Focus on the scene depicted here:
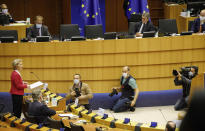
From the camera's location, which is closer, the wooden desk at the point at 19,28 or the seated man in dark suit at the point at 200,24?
the seated man in dark suit at the point at 200,24

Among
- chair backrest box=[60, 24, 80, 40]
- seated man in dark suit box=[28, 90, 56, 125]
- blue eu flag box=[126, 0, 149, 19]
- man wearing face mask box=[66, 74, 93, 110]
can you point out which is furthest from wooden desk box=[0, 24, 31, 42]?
seated man in dark suit box=[28, 90, 56, 125]

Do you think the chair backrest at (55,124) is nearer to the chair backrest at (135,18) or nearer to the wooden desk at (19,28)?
the chair backrest at (135,18)

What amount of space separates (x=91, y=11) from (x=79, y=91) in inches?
139

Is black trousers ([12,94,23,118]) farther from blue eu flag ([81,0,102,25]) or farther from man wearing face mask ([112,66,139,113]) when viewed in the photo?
blue eu flag ([81,0,102,25])

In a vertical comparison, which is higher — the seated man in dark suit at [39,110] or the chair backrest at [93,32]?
the chair backrest at [93,32]

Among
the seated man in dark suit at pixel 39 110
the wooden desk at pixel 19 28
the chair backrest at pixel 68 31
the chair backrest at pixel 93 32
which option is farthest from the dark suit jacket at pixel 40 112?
the wooden desk at pixel 19 28

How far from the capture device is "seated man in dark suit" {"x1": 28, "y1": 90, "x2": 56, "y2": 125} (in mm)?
5875

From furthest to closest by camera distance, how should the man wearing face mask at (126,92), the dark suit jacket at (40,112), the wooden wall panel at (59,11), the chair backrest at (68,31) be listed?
the wooden wall panel at (59,11), the chair backrest at (68,31), the man wearing face mask at (126,92), the dark suit jacket at (40,112)

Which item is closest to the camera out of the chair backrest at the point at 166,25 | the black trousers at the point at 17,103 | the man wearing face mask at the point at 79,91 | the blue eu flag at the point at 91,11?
the black trousers at the point at 17,103

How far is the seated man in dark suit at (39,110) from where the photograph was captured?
5.88m

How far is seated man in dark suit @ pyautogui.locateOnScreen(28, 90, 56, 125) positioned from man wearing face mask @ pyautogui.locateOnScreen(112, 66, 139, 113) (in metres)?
2.44

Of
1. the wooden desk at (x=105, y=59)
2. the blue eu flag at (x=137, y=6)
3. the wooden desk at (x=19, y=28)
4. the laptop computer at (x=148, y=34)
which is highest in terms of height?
the blue eu flag at (x=137, y=6)

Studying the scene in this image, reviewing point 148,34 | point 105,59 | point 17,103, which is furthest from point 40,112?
point 148,34

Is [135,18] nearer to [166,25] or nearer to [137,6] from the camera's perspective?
[166,25]
